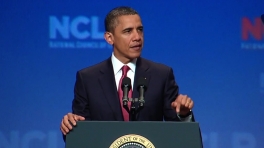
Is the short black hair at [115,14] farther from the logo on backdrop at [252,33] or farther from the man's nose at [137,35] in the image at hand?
the logo on backdrop at [252,33]

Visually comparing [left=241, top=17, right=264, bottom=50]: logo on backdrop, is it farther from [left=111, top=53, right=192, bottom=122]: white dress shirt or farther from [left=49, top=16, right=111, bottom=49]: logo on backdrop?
[left=111, top=53, right=192, bottom=122]: white dress shirt

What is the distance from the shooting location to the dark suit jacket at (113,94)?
118 inches

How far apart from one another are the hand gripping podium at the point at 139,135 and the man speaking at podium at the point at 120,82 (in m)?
0.44

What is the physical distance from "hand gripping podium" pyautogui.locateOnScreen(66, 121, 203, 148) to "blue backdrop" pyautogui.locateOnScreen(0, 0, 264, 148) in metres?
2.08

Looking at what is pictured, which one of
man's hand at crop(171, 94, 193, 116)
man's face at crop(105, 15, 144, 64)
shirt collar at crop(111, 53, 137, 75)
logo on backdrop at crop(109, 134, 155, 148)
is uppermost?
man's face at crop(105, 15, 144, 64)

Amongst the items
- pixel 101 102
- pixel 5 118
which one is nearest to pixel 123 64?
pixel 101 102

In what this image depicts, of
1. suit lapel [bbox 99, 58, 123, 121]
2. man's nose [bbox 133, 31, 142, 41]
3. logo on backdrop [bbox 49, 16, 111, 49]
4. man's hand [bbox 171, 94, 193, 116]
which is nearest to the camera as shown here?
man's hand [bbox 171, 94, 193, 116]

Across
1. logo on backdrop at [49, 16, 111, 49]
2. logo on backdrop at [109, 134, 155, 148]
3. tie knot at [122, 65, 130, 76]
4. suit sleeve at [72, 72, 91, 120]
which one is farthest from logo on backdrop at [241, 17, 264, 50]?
logo on backdrop at [109, 134, 155, 148]

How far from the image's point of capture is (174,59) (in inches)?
181

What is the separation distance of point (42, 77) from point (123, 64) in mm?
1562

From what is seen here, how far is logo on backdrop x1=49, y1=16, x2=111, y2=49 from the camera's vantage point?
4.49m

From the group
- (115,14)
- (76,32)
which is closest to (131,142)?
(115,14)

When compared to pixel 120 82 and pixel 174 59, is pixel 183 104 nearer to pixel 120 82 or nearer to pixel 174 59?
pixel 120 82

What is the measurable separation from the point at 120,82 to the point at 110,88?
7cm
